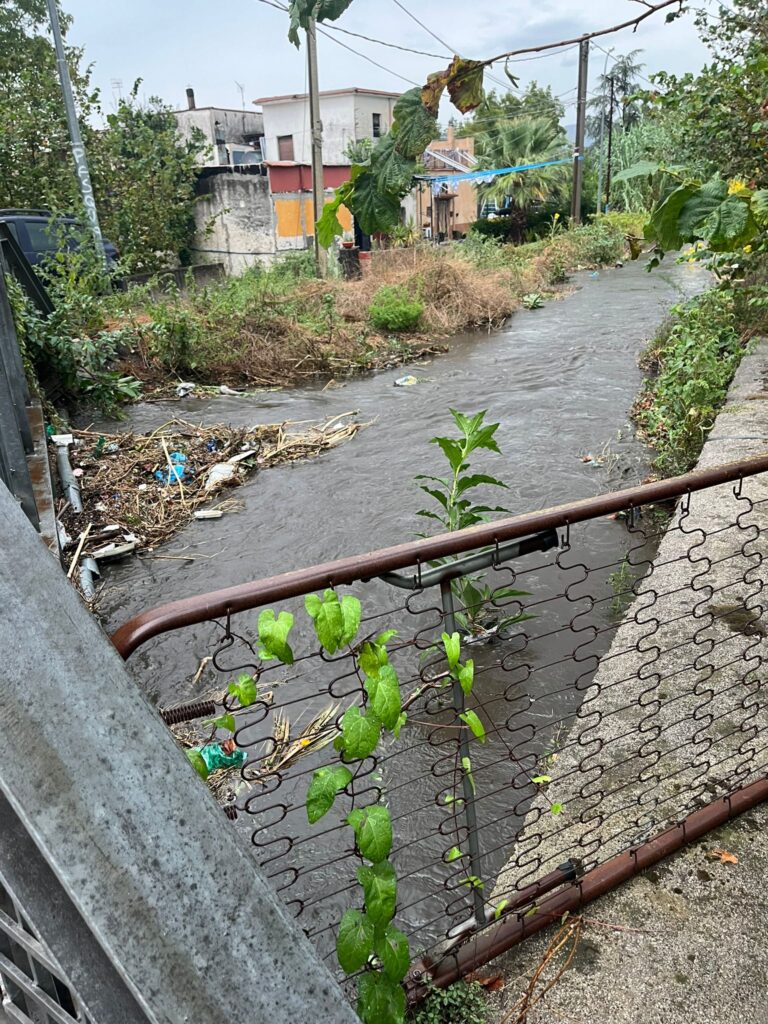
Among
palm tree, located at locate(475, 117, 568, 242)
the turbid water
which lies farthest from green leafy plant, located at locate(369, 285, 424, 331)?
→ palm tree, located at locate(475, 117, 568, 242)

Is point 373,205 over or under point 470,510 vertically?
over

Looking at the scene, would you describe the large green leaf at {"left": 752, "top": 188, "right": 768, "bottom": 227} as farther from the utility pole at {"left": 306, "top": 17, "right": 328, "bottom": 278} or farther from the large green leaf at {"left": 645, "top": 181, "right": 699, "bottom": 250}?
the utility pole at {"left": 306, "top": 17, "right": 328, "bottom": 278}

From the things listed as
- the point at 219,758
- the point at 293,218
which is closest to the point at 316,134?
the point at 293,218

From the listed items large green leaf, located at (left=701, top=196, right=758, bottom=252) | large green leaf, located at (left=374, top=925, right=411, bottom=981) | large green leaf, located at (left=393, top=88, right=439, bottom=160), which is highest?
large green leaf, located at (left=393, top=88, right=439, bottom=160)

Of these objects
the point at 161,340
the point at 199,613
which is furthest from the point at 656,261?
the point at 161,340

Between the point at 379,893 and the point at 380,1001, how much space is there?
223mm

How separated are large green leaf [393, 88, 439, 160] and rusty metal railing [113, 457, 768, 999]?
687mm

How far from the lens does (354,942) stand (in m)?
1.43

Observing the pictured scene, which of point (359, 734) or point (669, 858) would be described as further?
point (669, 858)

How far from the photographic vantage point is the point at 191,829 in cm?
75

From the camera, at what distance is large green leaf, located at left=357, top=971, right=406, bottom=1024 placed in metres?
1.46

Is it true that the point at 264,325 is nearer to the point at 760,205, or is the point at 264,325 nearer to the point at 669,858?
the point at 669,858

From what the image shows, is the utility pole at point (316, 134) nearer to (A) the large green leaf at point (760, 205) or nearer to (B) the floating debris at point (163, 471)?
(B) the floating debris at point (163, 471)

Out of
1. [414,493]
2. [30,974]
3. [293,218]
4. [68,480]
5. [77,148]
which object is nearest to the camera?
[30,974]
